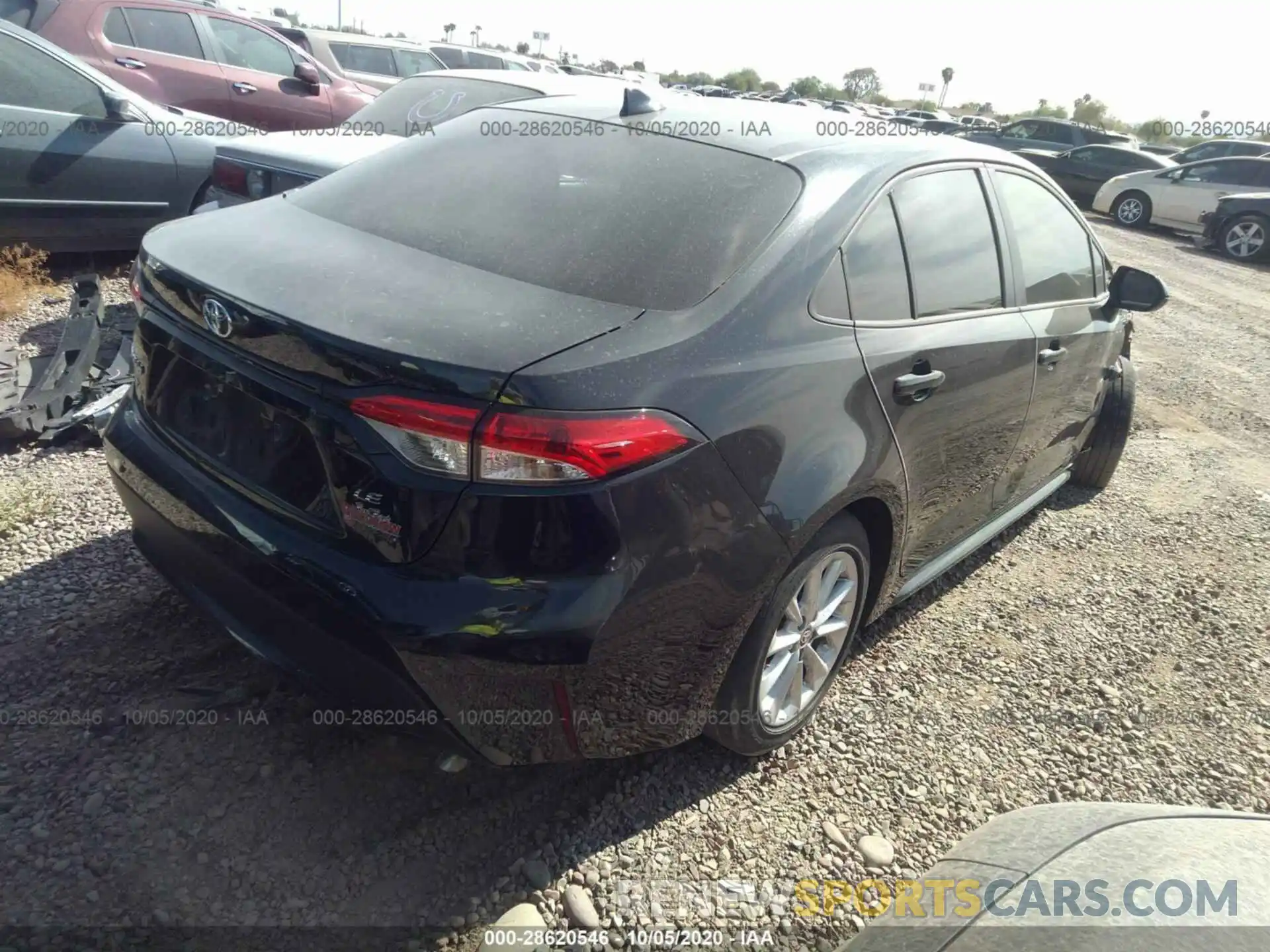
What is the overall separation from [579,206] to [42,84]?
5.02 meters

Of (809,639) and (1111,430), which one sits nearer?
(809,639)

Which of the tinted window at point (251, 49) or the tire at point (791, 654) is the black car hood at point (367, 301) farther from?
the tinted window at point (251, 49)

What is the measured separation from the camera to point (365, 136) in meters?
5.84

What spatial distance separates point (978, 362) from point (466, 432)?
1802 mm

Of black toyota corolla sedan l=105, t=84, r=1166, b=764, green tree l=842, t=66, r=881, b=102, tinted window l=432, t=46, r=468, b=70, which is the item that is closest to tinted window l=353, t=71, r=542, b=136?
black toyota corolla sedan l=105, t=84, r=1166, b=764

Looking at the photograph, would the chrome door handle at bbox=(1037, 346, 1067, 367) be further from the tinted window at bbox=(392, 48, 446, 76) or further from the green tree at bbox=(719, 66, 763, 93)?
the green tree at bbox=(719, 66, 763, 93)

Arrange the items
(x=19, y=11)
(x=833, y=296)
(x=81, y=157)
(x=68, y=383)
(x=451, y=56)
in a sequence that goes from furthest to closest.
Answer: (x=451, y=56), (x=19, y=11), (x=81, y=157), (x=68, y=383), (x=833, y=296)

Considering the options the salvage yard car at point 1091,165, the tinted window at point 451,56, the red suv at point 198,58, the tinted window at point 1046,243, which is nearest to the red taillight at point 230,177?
the red suv at point 198,58

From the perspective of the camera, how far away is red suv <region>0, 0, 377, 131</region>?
7.54m

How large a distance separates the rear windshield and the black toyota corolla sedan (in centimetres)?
1

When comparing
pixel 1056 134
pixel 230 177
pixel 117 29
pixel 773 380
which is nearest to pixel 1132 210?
pixel 1056 134

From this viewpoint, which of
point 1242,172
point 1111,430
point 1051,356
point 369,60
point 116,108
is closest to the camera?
point 1051,356

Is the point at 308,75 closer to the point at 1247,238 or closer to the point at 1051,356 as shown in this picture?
the point at 1051,356

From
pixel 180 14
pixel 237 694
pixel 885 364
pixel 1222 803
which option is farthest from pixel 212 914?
pixel 180 14
